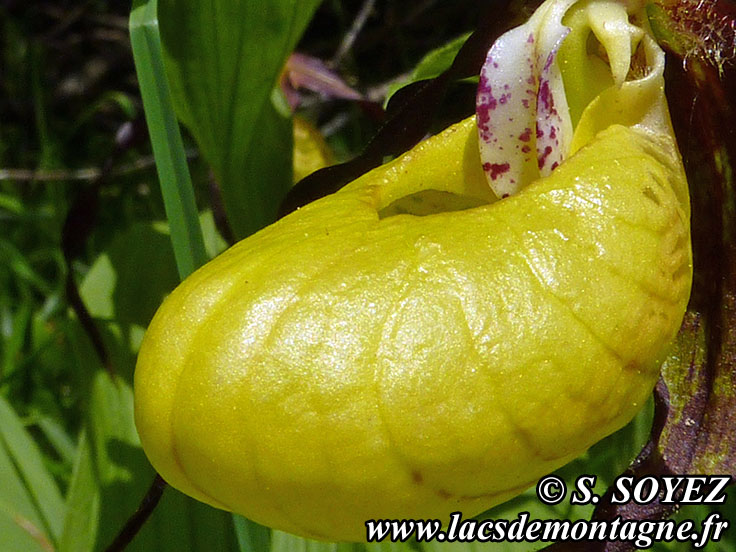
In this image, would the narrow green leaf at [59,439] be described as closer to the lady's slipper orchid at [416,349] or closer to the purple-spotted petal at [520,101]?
the lady's slipper orchid at [416,349]

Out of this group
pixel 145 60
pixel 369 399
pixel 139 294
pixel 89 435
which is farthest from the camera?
pixel 139 294

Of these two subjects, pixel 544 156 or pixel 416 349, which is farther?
pixel 544 156

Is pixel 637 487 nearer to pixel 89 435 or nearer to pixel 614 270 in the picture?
pixel 614 270

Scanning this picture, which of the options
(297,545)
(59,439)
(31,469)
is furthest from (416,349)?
(59,439)

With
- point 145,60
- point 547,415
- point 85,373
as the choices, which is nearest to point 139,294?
point 85,373

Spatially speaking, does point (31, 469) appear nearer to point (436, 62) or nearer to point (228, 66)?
point (228, 66)
